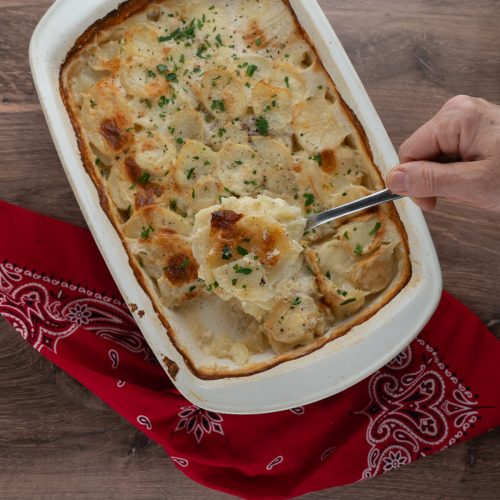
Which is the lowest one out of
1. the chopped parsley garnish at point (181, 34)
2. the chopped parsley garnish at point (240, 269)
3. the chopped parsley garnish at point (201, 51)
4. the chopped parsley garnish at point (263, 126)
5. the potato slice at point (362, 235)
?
the potato slice at point (362, 235)

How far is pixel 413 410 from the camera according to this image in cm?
246

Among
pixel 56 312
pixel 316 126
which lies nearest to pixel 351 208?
pixel 316 126

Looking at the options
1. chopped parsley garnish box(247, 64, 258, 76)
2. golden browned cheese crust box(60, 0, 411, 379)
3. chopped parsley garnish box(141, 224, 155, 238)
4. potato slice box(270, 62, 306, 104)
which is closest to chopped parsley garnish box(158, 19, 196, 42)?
golden browned cheese crust box(60, 0, 411, 379)

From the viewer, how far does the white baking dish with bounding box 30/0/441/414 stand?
6.79ft

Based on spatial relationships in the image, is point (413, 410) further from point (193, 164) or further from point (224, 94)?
point (224, 94)

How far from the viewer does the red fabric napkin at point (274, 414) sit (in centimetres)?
244

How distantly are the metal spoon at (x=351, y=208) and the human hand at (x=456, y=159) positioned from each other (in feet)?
0.32

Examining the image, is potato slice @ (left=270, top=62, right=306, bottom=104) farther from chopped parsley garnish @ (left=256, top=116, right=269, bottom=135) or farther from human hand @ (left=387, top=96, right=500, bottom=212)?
human hand @ (left=387, top=96, right=500, bottom=212)

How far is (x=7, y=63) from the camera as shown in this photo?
2582mm

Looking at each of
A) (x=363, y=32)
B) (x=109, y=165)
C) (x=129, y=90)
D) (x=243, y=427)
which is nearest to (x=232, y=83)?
(x=129, y=90)

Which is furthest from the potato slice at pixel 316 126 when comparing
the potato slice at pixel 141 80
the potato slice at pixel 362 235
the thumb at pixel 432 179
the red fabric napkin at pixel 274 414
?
the red fabric napkin at pixel 274 414

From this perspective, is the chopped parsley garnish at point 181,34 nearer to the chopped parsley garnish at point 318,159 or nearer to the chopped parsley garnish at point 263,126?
the chopped parsley garnish at point 263,126

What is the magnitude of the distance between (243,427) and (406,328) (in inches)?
31.5

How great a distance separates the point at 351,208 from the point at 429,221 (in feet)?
1.92
